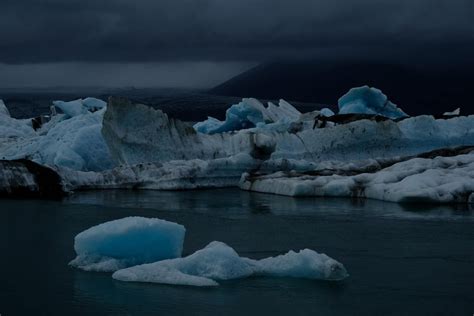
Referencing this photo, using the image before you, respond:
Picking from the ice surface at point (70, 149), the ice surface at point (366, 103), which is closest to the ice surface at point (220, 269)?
the ice surface at point (70, 149)

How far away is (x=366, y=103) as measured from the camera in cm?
2136

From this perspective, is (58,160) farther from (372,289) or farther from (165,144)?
(372,289)

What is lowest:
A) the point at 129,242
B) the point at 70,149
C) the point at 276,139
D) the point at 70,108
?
the point at 129,242

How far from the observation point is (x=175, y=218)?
31.9 feet

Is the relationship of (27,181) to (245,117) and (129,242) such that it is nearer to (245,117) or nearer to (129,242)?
(129,242)

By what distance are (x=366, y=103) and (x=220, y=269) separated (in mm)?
15921

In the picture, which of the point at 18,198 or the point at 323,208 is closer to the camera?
the point at 323,208

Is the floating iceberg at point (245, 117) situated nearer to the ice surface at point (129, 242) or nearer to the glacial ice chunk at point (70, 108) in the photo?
the glacial ice chunk at point (70, 108)

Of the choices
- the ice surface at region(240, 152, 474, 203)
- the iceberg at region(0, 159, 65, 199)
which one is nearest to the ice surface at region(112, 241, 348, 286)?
the ice surface at region(240, 152, 474, 203)

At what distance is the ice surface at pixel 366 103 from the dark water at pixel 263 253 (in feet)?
30.1

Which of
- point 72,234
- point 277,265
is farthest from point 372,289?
point 72,234

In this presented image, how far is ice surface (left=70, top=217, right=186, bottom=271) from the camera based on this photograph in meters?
6.09

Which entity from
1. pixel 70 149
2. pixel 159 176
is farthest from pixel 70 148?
pixel 159 176

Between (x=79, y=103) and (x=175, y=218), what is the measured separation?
12290mm
